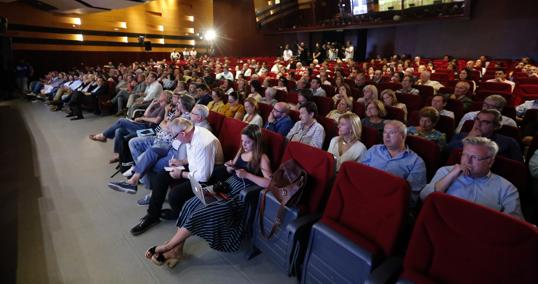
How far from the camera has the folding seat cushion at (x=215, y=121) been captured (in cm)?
334

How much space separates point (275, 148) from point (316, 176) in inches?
23.7

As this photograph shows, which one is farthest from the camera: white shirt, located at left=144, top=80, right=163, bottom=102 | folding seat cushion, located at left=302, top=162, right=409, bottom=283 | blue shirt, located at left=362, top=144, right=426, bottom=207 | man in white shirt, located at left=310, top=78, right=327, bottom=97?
white shirt, located at left=144, top=80, right=163, bottom=102

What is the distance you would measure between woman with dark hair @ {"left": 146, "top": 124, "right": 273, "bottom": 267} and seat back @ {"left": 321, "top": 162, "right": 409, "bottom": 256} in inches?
24.6

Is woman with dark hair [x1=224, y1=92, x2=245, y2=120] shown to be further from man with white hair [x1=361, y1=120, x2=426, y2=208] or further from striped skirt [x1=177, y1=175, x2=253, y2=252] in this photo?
man with white hair [x1=361, y1=120, x2=426, y2=208]

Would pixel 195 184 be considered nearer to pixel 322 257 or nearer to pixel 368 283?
pixel 322 257

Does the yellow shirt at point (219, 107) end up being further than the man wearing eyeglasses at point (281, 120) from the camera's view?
Yes

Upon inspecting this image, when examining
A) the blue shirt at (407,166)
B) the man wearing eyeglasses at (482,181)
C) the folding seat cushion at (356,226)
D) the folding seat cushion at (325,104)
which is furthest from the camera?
the folding seat cushion at (325,104)

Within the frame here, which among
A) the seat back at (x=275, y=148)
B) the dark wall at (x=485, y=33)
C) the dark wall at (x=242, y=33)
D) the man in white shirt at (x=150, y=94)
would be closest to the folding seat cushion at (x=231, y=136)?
the seat back at (x=275, y=148)

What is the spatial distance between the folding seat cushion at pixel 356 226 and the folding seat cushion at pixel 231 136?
4.55 ft

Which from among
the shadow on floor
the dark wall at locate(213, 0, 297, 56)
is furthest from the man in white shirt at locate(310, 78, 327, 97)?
the dark wall at locate(213, 0, 297, 56)

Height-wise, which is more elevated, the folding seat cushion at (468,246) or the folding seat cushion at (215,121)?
the folding seat cushion at (215,121)

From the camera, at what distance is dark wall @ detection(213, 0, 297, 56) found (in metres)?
17.0

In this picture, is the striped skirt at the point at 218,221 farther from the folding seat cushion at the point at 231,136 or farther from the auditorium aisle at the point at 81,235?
the folding seat cushion at the point at 231,136

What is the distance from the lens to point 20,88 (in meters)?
11.3
